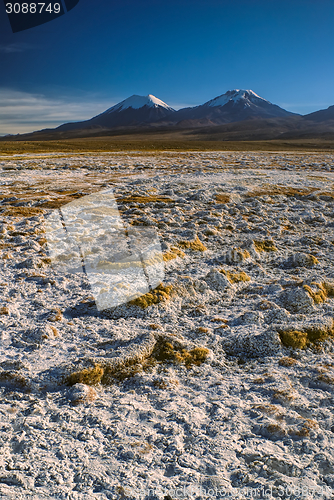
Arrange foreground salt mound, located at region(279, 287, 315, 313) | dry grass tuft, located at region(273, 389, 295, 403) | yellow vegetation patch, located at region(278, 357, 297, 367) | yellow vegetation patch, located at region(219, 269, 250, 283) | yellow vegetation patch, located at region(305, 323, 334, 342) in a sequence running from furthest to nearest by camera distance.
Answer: yellow vegetation patch, located at region(219, 269, 250, 283) → foreground salt mound, located at region(279, 287, 315, 313) → yellow vegetation patch, located at region(305, 323, 334, 342) → yellow vegetation patch, located at region(278, 357, 297, 367) → dry grass tuft, located at region(273, 389, 295, 403)

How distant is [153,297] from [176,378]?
138 centimetres

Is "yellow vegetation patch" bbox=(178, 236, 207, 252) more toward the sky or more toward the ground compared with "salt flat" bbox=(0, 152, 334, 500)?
more toward the ground

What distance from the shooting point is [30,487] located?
6.33ft

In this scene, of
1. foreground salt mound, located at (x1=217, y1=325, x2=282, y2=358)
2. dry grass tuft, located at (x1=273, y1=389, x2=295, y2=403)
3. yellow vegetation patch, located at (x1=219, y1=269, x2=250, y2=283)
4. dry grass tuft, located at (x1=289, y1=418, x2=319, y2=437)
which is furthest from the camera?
yellow vegetation patch, located at (x1=219, y1=269, x2=250, y2=283)

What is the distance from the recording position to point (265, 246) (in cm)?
643

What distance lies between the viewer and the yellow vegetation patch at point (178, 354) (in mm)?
3215

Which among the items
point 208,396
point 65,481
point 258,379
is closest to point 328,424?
point 258,379

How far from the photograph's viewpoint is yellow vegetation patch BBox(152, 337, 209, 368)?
3215mm

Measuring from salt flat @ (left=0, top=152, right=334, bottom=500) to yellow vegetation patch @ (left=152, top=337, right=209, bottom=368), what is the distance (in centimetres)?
1

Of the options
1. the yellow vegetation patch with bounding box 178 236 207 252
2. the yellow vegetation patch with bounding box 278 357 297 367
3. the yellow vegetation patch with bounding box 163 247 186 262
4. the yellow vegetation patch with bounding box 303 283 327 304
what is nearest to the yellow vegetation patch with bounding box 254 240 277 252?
the yellow vegetation patch with bounding box 178 236 207 252

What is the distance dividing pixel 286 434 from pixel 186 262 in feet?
11.4

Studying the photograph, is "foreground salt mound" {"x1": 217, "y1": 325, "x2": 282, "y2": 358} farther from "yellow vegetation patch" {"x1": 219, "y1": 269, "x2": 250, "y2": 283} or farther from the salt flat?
"yellow vegetation patch" {"x1": 219, "y1": 269, "x2": 250, "y2": 283}

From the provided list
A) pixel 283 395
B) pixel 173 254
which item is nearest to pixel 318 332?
pixel 283 395

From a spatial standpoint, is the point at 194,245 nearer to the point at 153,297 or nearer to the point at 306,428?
the point at 153,297
